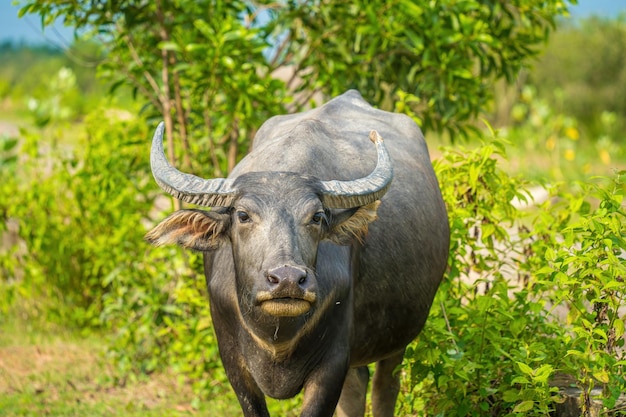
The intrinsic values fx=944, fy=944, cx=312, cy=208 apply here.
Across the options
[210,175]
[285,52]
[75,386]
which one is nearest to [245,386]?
[75,386]

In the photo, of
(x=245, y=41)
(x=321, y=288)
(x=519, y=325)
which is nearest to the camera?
(x=321, y=288)

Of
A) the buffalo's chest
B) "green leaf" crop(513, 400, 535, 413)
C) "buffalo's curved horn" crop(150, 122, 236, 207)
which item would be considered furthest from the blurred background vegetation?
"buffalo's curved horn" crop(150, 122, 236, 207)

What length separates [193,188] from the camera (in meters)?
3.93

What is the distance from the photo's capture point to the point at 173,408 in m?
6.59

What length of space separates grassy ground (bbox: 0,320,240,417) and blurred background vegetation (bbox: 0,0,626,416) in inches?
0.9

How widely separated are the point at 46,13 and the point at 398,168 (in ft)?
10.4

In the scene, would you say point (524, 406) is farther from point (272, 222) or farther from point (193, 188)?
point (193, 188)

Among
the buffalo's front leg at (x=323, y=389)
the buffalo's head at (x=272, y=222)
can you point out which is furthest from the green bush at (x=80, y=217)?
the buffalo's front leg at (x=323, y=389)

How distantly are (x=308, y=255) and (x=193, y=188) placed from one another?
0.56 metres

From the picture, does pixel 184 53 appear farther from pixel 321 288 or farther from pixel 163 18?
pixel 321 288

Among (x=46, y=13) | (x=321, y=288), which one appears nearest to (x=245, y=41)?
(x=46, y=13)

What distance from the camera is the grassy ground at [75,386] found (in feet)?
21.3

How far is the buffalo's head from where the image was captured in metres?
3.66

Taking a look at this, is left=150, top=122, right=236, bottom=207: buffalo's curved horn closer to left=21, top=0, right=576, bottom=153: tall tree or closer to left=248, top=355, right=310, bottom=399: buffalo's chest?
left=248, top=355, right=310, bottom=399: buffalo's chest
